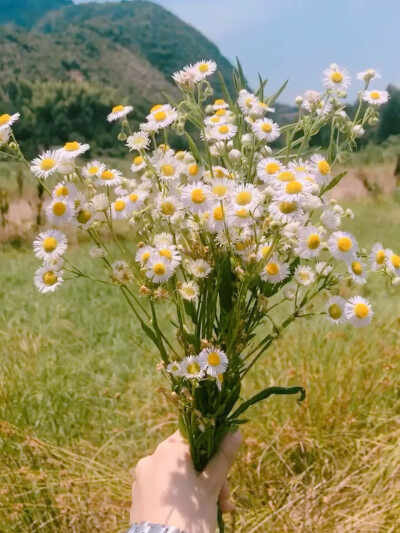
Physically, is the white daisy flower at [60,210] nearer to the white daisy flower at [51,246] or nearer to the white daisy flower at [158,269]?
the white daisy flower at [51,246]

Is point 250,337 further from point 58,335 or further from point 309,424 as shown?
point 58,335

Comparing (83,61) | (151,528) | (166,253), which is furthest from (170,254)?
(83,61)

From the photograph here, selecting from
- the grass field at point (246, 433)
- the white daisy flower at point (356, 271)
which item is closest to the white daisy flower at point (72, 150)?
the white daisy flower at point (356, 271)

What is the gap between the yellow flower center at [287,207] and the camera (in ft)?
3.04

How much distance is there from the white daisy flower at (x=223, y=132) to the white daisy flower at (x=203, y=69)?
0.31ft

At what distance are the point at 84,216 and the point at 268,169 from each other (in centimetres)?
29

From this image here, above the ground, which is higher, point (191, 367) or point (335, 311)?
point (335, 311)

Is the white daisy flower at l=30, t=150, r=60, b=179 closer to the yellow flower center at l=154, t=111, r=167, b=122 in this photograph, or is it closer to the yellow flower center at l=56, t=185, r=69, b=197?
the yellow flower center at l=56, t=185, r=69, b=197

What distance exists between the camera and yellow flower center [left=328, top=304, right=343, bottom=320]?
1.05 metres

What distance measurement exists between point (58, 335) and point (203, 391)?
236 centimetres

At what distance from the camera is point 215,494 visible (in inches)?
45.7

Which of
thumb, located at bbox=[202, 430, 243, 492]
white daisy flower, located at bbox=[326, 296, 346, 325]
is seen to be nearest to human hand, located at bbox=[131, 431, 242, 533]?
thumb, located at bbox=[202, 430, 243, 492]

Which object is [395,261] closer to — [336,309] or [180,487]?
[336,309]

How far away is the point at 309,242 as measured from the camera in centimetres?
97
